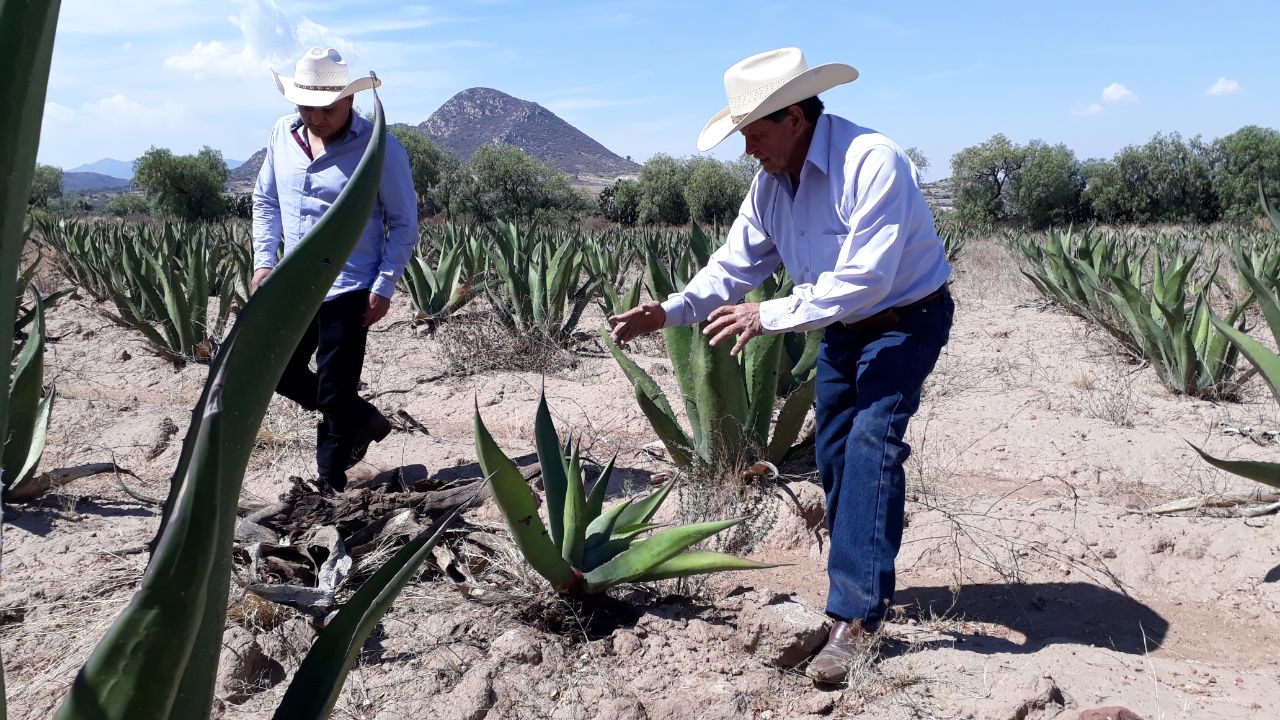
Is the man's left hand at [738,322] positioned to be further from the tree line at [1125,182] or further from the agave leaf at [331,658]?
the tree line at [1125,182]

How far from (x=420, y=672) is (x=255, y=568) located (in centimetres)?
68

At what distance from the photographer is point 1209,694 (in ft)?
7.65

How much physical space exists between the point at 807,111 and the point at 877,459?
3.23ft

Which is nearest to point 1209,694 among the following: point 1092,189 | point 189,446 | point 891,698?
point 891,698

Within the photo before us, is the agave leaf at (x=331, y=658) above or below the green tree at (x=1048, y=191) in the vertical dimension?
below

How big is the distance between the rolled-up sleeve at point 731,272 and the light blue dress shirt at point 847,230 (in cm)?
6

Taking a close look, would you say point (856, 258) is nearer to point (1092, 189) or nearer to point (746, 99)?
point (746, 99)

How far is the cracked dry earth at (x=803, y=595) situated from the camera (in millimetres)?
2318

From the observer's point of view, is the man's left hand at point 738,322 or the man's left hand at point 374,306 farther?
the man's left hand at point 374,306

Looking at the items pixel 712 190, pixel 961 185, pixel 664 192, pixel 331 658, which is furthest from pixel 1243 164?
pixel 331 658

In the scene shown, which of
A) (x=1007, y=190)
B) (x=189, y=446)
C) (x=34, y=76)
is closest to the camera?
(x=34, y=76)

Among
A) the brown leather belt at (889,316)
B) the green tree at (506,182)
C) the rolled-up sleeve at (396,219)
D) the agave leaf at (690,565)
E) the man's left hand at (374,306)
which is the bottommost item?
the agave leaf at (690,565)

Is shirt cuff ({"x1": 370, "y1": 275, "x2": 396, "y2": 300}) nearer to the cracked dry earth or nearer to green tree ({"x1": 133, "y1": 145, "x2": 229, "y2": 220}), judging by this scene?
the cracked dry earth

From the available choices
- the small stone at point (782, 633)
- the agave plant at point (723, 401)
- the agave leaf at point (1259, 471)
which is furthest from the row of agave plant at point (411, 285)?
the agave leaf at point (1259, 471)
